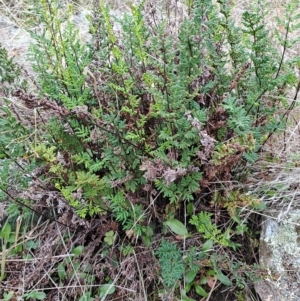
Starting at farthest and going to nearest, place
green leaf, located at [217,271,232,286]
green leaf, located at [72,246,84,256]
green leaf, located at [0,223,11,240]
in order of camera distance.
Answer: green leaf, located at [0,223,11,240], green leaf, located at [72,246,84,256], green leaf, located at [217,271,232,286]

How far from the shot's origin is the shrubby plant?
1.57m

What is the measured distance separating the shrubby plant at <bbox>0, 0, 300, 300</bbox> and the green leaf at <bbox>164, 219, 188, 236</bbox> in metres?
0.04

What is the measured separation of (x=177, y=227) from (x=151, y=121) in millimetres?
414

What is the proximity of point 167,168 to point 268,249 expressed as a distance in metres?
0.52

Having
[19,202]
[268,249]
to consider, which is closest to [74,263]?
[19,202]

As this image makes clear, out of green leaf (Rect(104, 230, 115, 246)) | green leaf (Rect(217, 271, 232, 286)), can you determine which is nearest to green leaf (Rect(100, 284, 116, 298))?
green leaf (Rect(104, 230, 115, 246))

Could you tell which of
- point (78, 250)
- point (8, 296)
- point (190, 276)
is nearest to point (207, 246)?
point (190, 276)

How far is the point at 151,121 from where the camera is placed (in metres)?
1.73

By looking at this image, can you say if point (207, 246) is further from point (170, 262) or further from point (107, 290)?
point (107, 290)

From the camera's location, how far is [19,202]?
1726 mm

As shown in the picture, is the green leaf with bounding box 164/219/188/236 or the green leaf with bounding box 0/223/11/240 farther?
the green leaf with bounding box 0/223/11/240

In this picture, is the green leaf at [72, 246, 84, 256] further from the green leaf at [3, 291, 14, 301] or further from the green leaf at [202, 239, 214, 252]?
the green leaf at [202, 239, 214, 252]

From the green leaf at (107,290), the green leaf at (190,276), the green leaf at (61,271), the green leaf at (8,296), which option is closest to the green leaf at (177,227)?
the green leaf at (190,276)

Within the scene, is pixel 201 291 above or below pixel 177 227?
below
